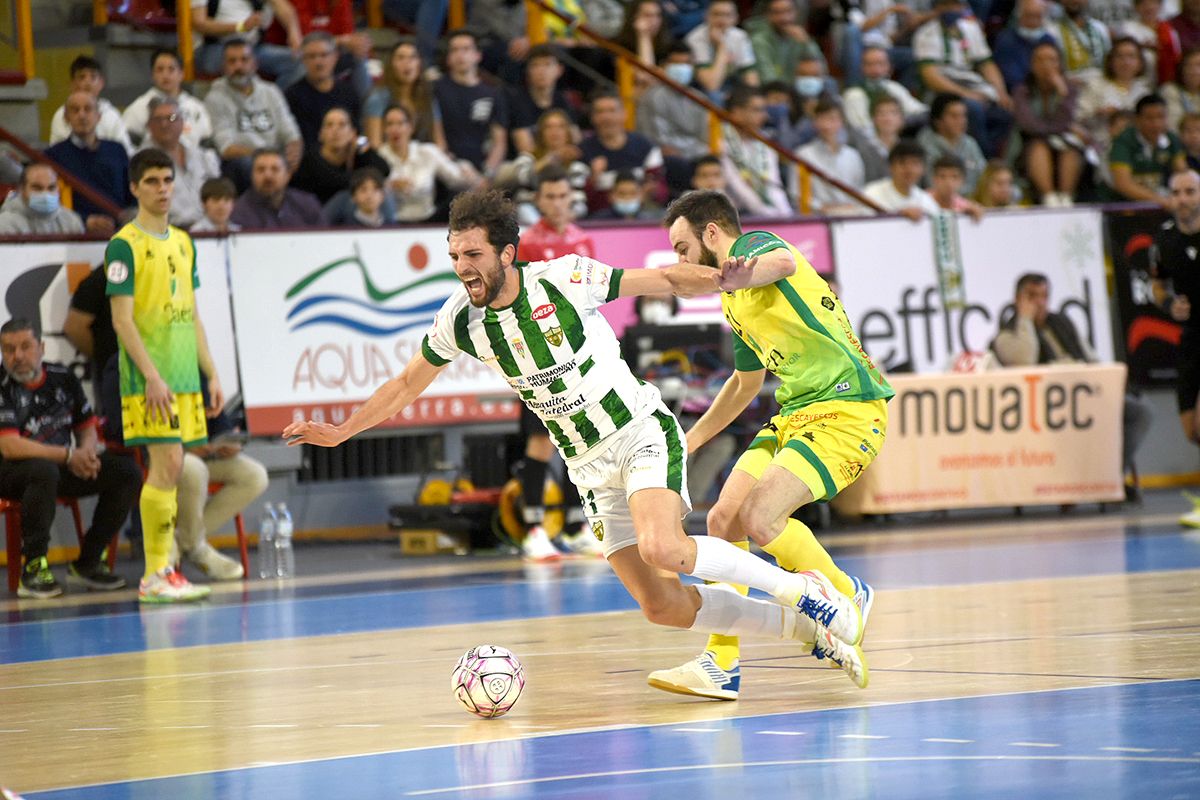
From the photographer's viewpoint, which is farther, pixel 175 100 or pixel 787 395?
pixel 175 100

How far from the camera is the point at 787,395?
22.6ft

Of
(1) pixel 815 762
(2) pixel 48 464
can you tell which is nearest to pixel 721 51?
(2) pixel 48 464

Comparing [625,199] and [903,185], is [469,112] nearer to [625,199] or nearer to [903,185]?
[625,199]

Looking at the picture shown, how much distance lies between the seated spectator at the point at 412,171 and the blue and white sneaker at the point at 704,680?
790 cm

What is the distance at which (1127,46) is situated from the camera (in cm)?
1770

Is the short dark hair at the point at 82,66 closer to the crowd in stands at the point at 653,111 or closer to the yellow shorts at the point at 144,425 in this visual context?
the crowd in stands at the point at 653,111

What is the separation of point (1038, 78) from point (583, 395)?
12.5 metres

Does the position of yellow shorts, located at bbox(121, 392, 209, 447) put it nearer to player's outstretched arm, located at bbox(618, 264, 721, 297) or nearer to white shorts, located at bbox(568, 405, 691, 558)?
white shorts, located at bbox(568, 405, 691, 558)

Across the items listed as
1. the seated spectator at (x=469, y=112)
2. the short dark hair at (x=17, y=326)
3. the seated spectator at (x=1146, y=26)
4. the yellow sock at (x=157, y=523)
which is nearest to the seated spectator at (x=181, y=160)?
the short dark hair at (x=17, y=326)

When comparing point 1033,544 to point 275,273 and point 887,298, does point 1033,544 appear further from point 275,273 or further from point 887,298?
point 275,273

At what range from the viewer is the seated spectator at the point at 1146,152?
16406mm

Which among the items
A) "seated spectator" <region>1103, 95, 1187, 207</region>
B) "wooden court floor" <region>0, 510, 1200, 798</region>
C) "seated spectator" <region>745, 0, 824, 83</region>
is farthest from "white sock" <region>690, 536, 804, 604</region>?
"seated spectator" <region>745, 0, 824, 83</region>

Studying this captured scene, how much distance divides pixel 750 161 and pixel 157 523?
23.6ft

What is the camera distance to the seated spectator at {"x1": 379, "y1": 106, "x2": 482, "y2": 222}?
533 inches
